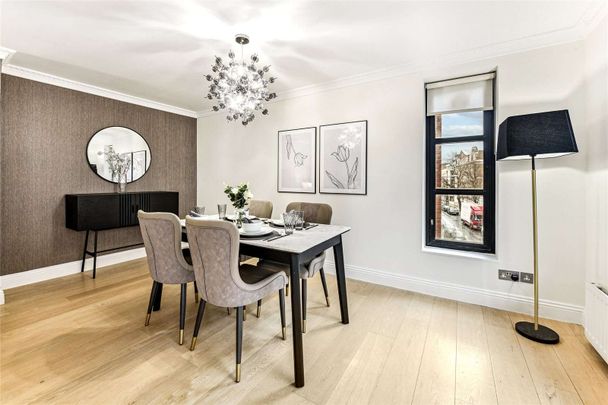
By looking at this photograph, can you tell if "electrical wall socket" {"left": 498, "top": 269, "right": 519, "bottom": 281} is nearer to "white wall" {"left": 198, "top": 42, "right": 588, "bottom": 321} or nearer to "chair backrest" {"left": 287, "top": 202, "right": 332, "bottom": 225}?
"white wall" {"left": 198, "top": 42, "right": 588, "bottom": 321}

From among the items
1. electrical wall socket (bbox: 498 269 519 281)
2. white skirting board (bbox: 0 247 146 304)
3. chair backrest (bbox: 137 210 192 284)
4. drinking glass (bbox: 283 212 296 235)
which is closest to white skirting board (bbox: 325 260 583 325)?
electrical wall socket (bbox: 498 269 519 281)

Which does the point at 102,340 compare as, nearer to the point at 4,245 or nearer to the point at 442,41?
the point at 4,245

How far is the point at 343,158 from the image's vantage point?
338 centimetres

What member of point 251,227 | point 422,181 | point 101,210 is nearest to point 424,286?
point 422,181

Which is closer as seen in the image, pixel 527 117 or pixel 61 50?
pixel 527 117

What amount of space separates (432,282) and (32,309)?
3938mm

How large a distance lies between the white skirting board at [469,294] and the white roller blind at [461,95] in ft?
5.94

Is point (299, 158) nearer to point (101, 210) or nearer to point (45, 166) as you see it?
point (101, 210)

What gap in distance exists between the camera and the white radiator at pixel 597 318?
1691 mm

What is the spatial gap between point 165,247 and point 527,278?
10.2ft

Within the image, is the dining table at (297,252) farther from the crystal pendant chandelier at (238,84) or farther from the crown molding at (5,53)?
the crown molding at (5,53)

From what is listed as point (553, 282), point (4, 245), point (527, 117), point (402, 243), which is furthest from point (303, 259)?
point (4, 245)

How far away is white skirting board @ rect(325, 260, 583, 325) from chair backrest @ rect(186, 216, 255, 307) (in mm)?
1893

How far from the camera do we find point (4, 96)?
A: 2.95 metres
